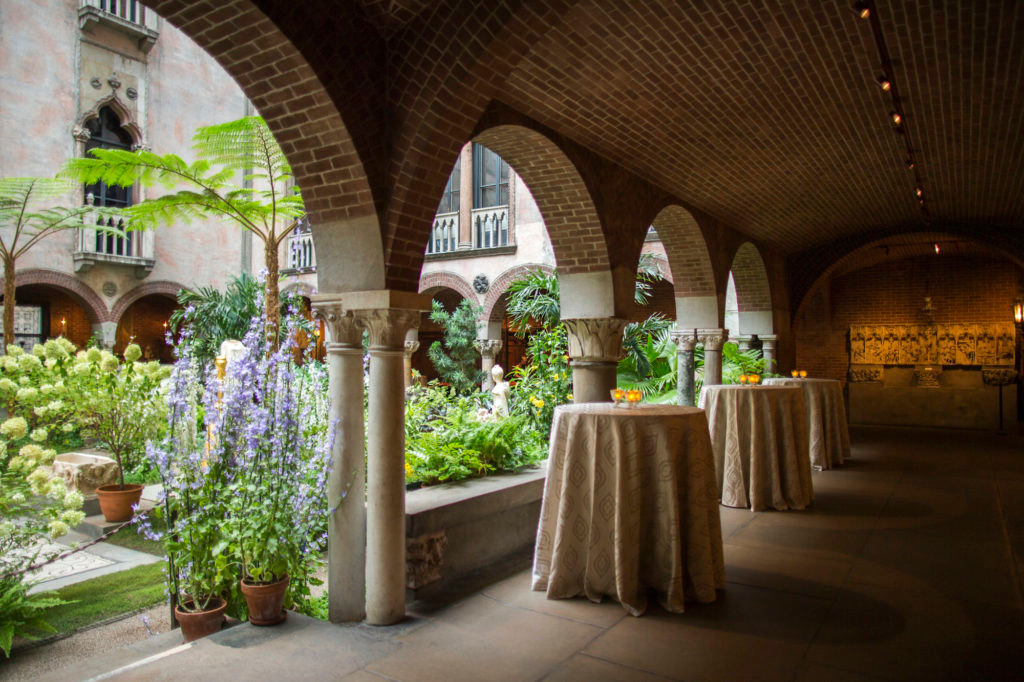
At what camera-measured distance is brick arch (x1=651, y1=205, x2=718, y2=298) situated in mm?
8484

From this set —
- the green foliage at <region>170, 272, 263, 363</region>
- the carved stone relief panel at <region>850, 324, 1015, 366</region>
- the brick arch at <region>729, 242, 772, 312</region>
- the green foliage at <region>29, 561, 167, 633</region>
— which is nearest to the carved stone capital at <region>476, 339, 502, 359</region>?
the green foliage at <region>170, 272, 263, 363</region>

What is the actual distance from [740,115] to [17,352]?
627cm

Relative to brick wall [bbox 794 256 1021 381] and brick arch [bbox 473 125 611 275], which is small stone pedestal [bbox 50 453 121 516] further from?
brick wall [bbox 794 256 1021 381]

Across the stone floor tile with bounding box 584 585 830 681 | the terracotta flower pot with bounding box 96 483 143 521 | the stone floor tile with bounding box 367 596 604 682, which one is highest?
the stone floor tile with bounding box 584 585 830 681

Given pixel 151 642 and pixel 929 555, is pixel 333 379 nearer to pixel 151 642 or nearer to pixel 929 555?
pixel 151 642

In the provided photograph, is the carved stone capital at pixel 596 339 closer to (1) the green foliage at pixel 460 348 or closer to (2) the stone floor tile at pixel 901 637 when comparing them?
(2) the stone floor tile at pixel 901 637

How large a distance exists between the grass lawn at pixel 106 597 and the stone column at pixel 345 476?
1.40 metres

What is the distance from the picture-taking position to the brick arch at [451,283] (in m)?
14.5

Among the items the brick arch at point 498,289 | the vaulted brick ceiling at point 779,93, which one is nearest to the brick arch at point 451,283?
the brick arch at point 498,289

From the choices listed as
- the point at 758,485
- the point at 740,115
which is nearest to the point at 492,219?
the point at 740,115

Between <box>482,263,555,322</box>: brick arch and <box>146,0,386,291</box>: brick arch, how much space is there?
32.5ft

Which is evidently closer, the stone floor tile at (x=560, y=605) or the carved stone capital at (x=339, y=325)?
the stone floor tile at (x=560, y=605)

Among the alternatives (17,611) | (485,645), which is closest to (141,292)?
(17,611)

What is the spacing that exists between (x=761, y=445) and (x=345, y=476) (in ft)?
11.1
